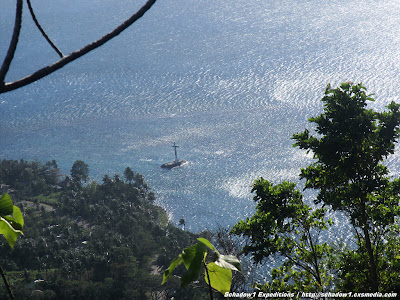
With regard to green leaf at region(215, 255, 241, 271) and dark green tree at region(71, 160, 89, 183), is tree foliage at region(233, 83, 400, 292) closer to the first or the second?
green leaf at region(215, 255, 241, 271)

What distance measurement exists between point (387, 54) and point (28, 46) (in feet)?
211

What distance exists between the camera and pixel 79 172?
4725 centimetres

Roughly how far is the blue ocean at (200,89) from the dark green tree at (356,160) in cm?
2921

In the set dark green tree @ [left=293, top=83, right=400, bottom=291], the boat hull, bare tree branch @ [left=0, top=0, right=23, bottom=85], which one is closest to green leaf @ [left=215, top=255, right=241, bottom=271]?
bare tree branch @ [left=0, top=0, right=23, bottom=85]

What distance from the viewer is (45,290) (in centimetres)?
2445

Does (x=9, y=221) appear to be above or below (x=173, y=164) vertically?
above

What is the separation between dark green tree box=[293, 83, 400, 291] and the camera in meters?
7.11

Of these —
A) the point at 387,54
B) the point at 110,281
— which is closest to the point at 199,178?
the point at 110,281

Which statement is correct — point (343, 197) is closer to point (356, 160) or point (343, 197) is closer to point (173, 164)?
point (356, 160)

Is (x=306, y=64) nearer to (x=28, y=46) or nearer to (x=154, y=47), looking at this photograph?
(x=154, y=47)

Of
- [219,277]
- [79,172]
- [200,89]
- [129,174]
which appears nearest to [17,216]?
[219,277]

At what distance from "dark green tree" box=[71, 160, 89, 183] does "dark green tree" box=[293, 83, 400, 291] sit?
137ft

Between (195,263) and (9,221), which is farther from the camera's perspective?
(9,221)

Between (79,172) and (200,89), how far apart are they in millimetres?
26235
